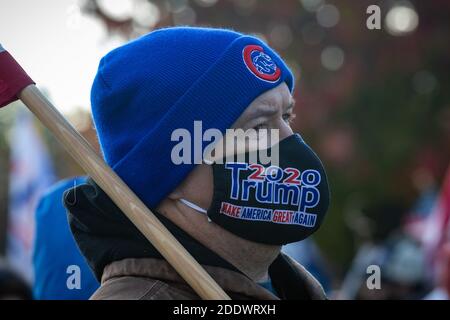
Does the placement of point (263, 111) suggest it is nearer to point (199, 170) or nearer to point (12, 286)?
point (199, 170)

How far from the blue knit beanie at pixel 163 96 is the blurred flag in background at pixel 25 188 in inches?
180

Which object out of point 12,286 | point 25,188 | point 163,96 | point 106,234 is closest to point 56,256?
point 12,286

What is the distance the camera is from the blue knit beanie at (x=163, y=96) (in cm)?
265

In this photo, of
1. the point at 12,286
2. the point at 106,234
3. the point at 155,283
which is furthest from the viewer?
the point at 12,286

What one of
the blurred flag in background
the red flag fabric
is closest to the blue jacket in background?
the red flag fabric

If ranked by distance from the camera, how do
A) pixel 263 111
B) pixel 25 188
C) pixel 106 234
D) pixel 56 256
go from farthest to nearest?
pixel 25 188 < pixel 56 256 < pixel 263 111 < pixel 106 234

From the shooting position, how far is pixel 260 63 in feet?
9.14

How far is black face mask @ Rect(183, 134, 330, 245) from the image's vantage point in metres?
2.62

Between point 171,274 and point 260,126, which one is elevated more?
point 260,126

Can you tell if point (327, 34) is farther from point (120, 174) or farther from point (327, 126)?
point (120, 174)

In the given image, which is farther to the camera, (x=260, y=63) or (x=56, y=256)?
(x=56, y=256)

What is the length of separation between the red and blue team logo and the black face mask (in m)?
0.21

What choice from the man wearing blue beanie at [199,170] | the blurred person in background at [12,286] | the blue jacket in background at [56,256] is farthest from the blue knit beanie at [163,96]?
the blurred person in background at [12,286]

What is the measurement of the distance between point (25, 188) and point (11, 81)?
518cm
